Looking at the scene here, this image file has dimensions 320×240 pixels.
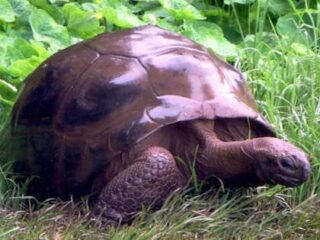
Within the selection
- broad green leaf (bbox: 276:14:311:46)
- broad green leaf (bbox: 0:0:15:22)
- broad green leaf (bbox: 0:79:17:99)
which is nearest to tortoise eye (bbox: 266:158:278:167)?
broad green leaf (bbox: 0:79:17:99)

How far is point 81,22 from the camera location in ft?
18.1

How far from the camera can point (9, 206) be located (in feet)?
13.6

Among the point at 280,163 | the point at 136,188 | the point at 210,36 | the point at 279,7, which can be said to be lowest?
the point at 279,7

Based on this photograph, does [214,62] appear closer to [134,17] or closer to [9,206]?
[9,206]

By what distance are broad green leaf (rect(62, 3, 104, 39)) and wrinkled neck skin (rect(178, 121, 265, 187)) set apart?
63.2 inches

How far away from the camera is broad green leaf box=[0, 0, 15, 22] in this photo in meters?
5.43

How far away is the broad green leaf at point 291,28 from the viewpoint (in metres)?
5.65

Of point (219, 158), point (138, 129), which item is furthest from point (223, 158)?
point (138, 129)

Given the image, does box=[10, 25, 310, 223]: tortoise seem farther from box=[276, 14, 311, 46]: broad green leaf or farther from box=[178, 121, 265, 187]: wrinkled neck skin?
box=[276, 14, 311, 46]: broad green leaf

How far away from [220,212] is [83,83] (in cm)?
76

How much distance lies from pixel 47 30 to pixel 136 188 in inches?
70.4

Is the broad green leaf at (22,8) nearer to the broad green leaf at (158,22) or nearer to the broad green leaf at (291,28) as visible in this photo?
the broad green leaf at (158,22)

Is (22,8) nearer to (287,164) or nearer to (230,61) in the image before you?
(230,61)

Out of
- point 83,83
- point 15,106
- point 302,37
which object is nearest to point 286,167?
point 83,83
